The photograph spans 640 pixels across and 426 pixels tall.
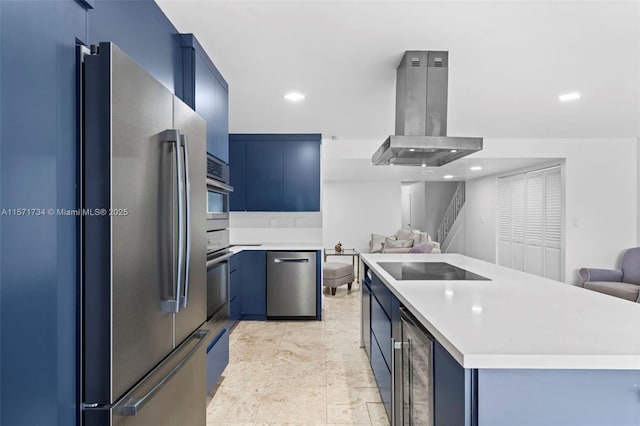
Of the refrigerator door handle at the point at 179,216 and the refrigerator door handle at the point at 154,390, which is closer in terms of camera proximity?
the refrigerator door handle at the point at 154,390

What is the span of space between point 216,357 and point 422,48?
2.51 metres

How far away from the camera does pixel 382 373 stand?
7.57 ft

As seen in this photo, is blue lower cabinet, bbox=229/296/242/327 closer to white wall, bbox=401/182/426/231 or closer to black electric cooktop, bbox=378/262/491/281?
black electric cooktop, bbox=378/262/491/281

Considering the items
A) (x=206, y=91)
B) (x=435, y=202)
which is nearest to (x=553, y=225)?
(x=206, y=91)

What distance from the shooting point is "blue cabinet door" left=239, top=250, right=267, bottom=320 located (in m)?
4.43

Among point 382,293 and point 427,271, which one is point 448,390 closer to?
point 382,293

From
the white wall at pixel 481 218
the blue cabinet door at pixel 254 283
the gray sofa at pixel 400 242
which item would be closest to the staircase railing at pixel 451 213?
the white wall at pixel 481 218

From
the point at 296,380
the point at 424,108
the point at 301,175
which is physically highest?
the point at 424,108

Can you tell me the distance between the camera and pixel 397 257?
323 cm

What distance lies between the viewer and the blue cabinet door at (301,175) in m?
4.84

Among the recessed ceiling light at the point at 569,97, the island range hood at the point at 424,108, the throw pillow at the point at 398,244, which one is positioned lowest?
the throw pillow at the point at 398,244

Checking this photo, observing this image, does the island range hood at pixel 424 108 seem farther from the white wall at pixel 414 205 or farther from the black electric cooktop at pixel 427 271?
the white wall at pixel 414 205

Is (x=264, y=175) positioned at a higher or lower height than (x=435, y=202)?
higher

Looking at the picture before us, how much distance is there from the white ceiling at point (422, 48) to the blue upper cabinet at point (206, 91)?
0.28ft
